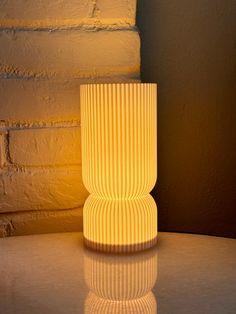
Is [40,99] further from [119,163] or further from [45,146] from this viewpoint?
[119,163]

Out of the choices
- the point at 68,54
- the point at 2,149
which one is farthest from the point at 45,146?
the point at 68,54

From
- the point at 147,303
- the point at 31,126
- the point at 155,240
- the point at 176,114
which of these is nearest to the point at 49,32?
the point at 31,126

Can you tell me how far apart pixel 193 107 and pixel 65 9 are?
0.38m

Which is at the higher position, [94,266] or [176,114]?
[176,114]

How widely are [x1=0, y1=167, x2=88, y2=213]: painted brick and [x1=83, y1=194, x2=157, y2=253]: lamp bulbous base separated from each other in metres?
0.15

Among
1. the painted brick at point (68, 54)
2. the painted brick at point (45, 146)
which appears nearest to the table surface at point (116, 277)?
the painted brick at point (45, 146)

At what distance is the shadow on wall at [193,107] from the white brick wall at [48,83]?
0.11m

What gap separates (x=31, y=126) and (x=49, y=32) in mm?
199

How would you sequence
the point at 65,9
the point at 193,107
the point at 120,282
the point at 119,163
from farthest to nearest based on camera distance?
the point at 193,107, the point at 65,9, the point at 119,163, the point at 120,282

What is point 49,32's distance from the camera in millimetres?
1160

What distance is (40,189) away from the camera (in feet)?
3.95

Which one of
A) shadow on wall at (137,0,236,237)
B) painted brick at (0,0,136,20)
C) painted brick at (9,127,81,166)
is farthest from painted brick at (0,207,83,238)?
painted brick at (0,0,136,20)

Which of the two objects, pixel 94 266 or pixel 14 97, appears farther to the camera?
pixel 14 97

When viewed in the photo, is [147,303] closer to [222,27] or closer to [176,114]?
[176,114]
